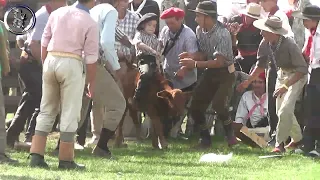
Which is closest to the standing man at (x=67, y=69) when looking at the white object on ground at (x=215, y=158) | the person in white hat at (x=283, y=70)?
the white object on ground at (x=215, y=158)

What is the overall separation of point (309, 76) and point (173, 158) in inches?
88.0

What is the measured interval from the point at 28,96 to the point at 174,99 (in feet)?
6.59

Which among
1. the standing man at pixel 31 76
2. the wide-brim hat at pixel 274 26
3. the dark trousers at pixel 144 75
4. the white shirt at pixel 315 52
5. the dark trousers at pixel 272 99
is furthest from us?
the dark trousers at pixel 272 99

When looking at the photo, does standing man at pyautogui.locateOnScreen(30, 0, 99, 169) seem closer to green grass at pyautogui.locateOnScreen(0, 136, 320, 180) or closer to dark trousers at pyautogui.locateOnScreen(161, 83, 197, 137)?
green grass at pyautogui.locateOnScreen(0, 136, 320, 180)

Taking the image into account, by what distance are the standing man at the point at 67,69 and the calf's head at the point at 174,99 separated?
106 inches

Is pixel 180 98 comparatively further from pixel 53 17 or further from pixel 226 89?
pixel 53 17

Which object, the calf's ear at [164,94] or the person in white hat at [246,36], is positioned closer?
the calf's ear at [164,94]

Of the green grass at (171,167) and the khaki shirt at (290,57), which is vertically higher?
the khaki shirt at (290,57)

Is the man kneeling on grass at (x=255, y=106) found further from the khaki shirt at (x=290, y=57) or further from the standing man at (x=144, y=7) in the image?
the khaki shirt at (x=290, y=57)

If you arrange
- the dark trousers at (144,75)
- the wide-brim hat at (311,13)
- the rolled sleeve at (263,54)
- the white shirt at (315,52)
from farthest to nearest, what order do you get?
the rolled sleeve at (263,54)
the dark trousers at (144,75)
the wide-brim hat at (311,13)
the white shirt at (315,52)

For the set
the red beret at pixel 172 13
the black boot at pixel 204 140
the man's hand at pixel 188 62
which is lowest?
the black boot at pixel 204 140
